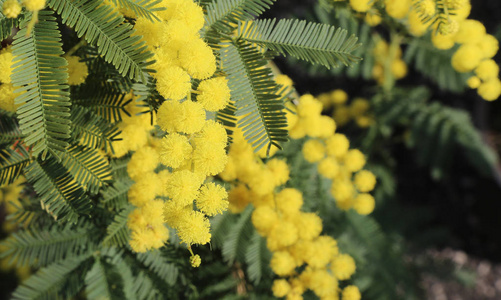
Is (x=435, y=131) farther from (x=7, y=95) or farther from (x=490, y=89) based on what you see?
(x=7, y=95)

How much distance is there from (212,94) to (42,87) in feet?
0.92

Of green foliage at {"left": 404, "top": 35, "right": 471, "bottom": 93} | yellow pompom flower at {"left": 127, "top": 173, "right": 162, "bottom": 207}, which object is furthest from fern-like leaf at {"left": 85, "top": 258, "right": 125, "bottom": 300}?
green foliage at {"left": 404, "top": 35, "right": 471, "bottom": 93}

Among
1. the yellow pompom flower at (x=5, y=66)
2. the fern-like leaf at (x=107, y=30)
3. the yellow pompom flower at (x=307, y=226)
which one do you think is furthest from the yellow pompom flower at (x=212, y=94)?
the yellow pompom flower at (x=307, y=226)

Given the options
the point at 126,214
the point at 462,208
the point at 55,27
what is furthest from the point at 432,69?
the point at 55,27

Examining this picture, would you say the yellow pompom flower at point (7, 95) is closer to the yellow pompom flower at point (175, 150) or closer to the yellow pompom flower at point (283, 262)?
the yellow pompom flower at point (175, 150)

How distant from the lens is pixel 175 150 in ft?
2.36

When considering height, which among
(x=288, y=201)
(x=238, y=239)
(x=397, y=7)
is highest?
(x=397, y=7)

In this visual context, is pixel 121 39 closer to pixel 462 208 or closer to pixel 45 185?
pixel 45 185

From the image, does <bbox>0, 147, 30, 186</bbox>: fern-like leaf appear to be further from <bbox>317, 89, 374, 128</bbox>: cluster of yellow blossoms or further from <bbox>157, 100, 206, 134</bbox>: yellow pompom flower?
<bbox>317, 89, 374, 128</bbox>: cluster of yellow blossoms

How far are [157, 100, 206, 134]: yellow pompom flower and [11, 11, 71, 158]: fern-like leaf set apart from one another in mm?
158

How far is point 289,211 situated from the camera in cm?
107

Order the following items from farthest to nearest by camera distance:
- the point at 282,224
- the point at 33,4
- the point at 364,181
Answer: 1. the point at 364,181
2. the point at 282,224
3. the point at 33,4

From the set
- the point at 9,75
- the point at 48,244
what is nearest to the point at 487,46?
the point at 9,75

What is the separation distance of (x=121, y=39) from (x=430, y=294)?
2349 mm
